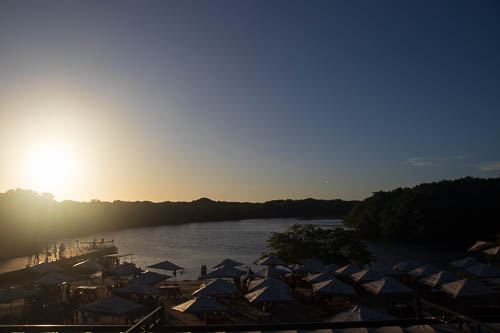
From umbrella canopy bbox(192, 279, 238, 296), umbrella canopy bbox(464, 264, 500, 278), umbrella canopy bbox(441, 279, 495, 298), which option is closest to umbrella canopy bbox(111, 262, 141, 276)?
umbrella canopy bbox(192, 279, 238, 296)

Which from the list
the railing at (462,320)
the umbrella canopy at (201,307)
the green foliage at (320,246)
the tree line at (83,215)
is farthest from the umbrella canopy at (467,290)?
the tree line at (83,215)

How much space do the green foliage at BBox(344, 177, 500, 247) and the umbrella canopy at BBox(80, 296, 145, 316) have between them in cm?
7964

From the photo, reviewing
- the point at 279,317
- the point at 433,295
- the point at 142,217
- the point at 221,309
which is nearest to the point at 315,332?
the point at 221,309

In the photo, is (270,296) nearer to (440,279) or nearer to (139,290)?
(139,290)

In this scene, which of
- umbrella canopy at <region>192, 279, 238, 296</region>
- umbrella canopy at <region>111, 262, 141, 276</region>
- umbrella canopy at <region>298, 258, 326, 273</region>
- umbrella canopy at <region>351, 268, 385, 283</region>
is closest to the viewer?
umbrella canopy at <region>192, 279, 238, 296</region>

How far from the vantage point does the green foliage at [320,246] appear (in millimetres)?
36469

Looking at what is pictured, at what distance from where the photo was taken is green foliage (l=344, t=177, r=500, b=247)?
83.0 meters

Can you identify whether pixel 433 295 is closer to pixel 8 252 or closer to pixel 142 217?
pixel 8 252

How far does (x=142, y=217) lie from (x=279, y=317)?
5819 inches

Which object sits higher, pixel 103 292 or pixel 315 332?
pixel 315 332

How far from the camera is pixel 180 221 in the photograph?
558ft

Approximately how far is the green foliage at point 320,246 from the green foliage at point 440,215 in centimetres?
5283

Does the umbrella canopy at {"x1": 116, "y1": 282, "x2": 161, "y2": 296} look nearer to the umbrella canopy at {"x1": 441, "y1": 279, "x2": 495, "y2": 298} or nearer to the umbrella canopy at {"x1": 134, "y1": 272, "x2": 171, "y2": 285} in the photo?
the umbrella canopy at {"x1": 134, "y1": 272, "x2": 171, "y2": 285}

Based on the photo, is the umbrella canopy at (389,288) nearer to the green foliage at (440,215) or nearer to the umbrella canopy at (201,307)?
the umbrella canopy at (201,307)
